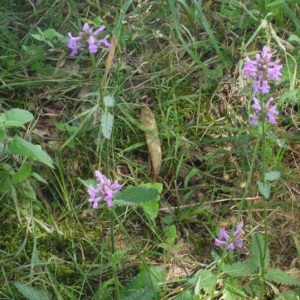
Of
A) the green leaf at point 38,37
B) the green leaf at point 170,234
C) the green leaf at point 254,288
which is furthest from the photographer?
the green leaf at point 38,37

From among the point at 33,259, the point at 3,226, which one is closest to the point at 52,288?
the point at 33,259

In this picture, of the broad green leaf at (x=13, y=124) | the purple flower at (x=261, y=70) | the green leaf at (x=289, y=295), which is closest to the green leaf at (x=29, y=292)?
the broad green leaf at (x=13, y=124)

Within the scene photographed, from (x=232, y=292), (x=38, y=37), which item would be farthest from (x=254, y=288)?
(x=38, y=37)

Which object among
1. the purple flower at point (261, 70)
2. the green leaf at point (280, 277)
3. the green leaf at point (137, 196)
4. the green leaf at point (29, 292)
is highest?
the purple flower at point (261, 70)

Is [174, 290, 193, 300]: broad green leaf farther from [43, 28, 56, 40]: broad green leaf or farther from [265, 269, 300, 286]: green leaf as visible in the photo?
[43, 28, 56, 40]: broad green leaf

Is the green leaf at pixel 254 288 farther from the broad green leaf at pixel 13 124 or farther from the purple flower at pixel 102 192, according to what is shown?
the broad green leaf at pixel 13 124

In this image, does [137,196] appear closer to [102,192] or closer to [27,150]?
[102,192]
